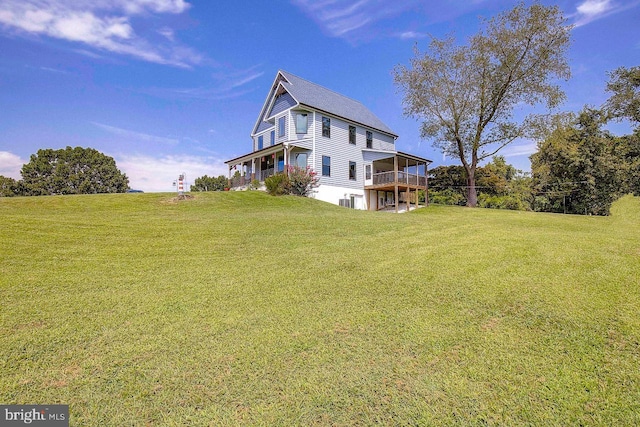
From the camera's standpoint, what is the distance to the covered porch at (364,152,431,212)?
24344mm

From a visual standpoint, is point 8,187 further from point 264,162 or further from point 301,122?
point 301,122

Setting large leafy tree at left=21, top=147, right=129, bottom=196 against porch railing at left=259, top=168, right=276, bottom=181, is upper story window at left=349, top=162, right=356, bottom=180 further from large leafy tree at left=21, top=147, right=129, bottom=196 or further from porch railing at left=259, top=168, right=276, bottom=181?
large leafy tree at left=21, top=147, right=129, bottom=196

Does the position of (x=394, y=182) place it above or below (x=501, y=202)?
above

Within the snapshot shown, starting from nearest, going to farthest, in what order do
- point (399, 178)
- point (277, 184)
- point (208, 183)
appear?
1. point (277, 184)
2. point (399, 178)
3. point (208, 183)

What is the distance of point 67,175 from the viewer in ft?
144

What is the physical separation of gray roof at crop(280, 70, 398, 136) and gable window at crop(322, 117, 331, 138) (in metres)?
0.62

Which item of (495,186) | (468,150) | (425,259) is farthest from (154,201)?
(495,186)

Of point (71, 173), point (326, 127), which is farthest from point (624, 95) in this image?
point (71, 173)

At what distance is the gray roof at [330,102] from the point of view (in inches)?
975

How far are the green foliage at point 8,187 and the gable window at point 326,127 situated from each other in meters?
43.5

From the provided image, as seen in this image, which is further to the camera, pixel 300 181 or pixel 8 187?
pixel 8 187

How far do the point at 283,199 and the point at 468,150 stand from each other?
17.8 meters

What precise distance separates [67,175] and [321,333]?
54.3 meters

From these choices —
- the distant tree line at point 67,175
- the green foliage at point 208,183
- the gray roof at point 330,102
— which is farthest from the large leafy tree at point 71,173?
the gray roof at point 330,102
